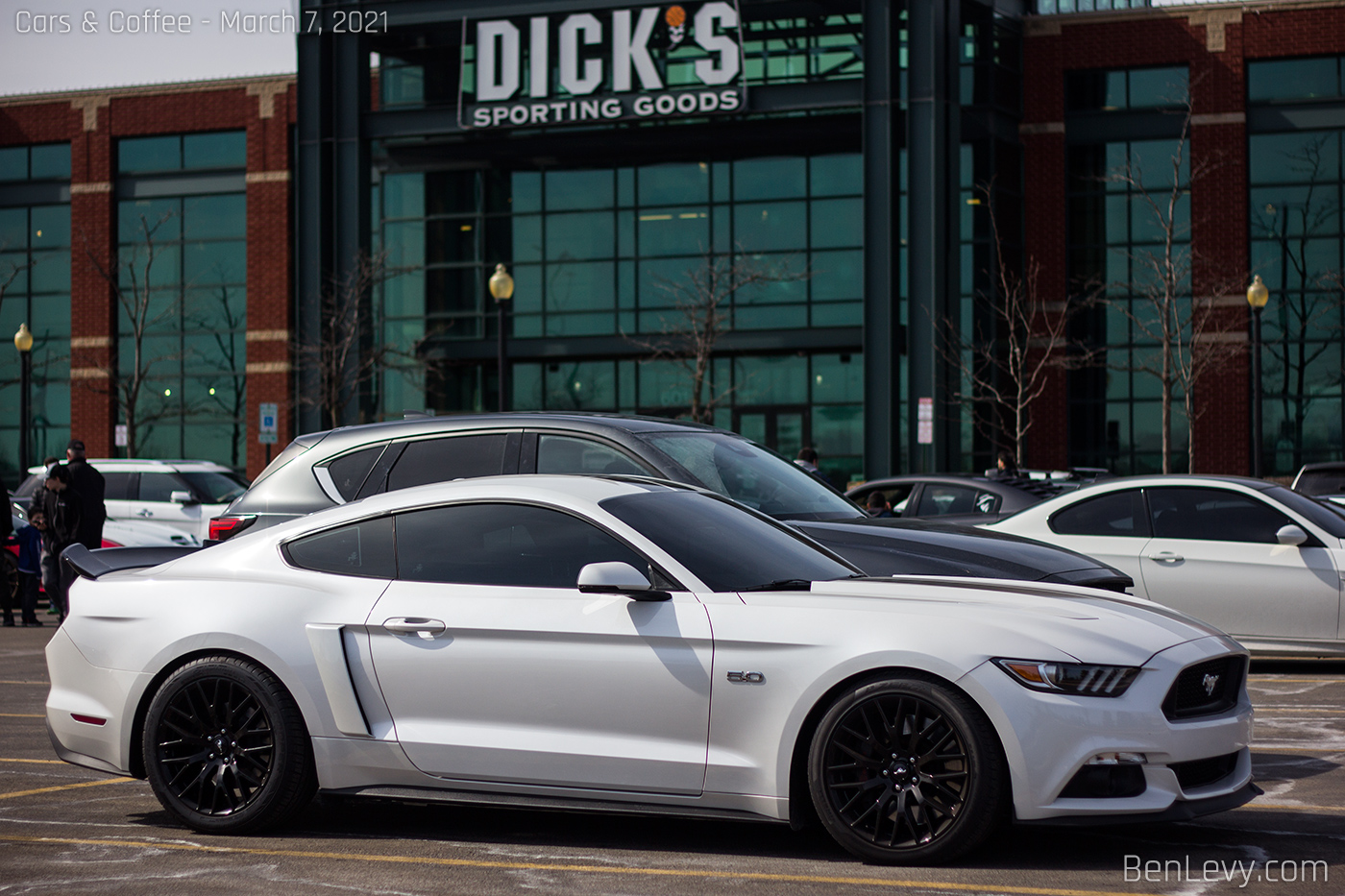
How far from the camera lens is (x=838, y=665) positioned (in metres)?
5.56

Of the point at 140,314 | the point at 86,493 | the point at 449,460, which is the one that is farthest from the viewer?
the point at 140,314

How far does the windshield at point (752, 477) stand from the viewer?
8.83m

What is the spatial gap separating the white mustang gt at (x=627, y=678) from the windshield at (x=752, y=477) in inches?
76.7

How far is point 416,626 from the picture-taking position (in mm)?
6113

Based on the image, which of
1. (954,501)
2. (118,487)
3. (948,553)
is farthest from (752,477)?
(118,487)

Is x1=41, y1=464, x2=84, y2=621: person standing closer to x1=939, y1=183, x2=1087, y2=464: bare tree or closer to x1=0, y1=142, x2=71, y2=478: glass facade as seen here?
x1=939, y1=183, x2=1087, y2=464: bare tree

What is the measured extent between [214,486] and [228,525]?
13.7 meters

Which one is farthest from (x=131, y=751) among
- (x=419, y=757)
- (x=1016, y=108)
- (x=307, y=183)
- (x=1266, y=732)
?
(x=1016, y=108)

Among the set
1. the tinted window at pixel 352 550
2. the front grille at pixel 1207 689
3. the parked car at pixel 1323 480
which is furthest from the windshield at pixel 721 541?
the parked car at pixel 1323 480

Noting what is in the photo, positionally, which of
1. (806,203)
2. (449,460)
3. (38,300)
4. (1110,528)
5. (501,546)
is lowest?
(1110,528)

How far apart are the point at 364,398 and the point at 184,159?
426 inches

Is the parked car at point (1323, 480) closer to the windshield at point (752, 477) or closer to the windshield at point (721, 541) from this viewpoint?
the windshield at point (752, 477)

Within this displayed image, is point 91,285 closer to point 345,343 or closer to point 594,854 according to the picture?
point 345,343

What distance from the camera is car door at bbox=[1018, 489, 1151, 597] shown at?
39.2ft
